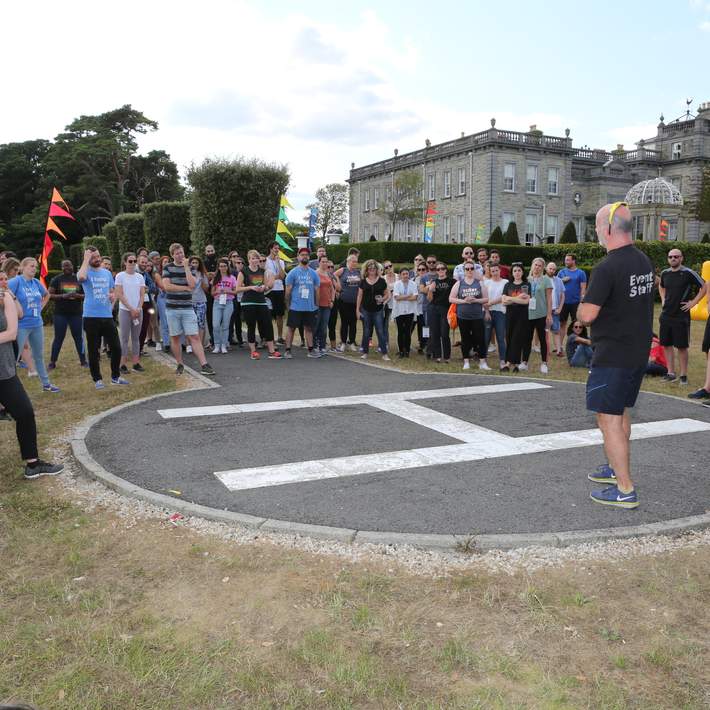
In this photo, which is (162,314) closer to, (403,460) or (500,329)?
(500,329)

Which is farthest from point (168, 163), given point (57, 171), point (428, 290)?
point (428, 290)

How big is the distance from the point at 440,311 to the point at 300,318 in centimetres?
273

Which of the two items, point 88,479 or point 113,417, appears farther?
point 113,417

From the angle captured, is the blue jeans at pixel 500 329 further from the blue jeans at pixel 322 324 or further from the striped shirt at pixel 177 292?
the striped shirt at pixel 177 292

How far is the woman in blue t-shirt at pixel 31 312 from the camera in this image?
9.23 metres

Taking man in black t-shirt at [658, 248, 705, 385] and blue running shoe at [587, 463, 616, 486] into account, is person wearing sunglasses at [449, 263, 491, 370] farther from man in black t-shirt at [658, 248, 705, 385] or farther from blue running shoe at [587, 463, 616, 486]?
blue running shoe at [587, 463, 616, 486]

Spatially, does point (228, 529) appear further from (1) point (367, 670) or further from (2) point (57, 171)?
(2) point (57, 171)

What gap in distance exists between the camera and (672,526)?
4.37 metres

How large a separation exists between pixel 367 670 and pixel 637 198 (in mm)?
51029

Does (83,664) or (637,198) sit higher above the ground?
(637,198)

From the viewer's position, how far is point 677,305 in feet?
32.5

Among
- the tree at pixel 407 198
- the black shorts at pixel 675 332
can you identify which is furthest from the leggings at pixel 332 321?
the tree at pixel 407 198

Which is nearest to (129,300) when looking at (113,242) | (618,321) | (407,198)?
(618,321)

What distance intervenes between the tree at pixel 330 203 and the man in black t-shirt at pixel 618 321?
77.9 meters
